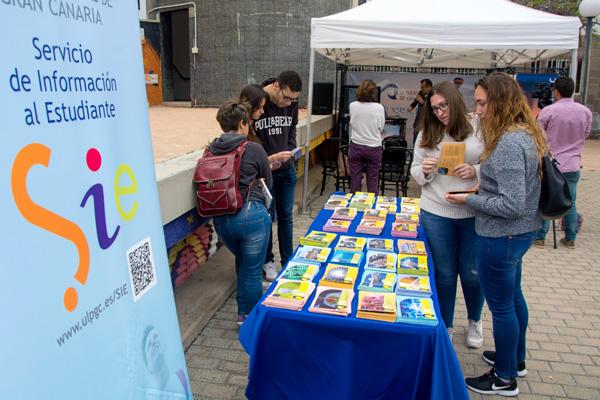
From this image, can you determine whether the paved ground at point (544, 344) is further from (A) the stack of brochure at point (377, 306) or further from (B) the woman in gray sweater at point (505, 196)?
(A) the stack of brochure at point (377, 306)

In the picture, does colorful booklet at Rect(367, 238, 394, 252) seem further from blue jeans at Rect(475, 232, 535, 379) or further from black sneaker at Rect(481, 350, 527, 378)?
black sneaker at Rect(481, 350, 527, 378)

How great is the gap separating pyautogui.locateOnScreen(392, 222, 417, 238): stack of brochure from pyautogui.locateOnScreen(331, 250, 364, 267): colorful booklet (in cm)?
48

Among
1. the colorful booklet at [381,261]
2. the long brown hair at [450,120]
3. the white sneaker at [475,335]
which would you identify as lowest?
the white sneaker at [475,335]

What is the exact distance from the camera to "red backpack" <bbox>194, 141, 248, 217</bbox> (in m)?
3.01

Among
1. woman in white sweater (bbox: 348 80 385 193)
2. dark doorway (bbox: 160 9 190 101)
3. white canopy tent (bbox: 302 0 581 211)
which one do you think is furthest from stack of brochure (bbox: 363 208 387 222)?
dark doorway (bbox: 160 9 190 101)

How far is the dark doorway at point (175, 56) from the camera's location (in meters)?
13.0

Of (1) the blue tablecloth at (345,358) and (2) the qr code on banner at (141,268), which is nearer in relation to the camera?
(2) the qr code on banner at (141,268)

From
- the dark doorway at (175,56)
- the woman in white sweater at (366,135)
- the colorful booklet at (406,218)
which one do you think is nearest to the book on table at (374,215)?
the colorful booklet at (406,218)

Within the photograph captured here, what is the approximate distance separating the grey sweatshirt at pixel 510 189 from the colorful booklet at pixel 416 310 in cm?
56

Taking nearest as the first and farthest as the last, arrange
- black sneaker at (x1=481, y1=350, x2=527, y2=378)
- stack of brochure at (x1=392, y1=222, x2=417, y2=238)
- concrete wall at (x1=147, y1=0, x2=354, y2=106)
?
black sneaker at (x1=481, y1=350, x2=527, y2=378) → stack of brochure at (x1=392, y1=222, x2=417, y2=238) → concrete wall at (x1=147, y1=0, x2=354, y2=106)

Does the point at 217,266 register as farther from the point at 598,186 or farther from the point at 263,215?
the point at 598,186

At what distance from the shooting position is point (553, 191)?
95.7 inches

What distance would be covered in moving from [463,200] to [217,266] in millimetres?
2767

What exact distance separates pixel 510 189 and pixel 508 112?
0.38m
